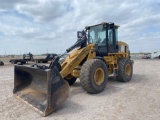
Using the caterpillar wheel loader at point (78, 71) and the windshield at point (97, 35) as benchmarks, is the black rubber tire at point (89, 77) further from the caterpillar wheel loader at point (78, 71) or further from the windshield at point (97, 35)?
the windshield at point (97, 35)

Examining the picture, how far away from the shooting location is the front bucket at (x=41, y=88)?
4727 millimetres

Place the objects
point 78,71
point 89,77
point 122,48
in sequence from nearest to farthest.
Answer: point 89,77
point 78,71
point 122,48

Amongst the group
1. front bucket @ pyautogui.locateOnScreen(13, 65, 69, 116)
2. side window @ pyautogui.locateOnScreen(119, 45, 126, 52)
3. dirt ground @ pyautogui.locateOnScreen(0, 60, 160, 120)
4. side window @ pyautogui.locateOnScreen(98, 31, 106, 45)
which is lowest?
dirt ground @ pyautogui.locateOnScreen(0, 60, 160, 120)

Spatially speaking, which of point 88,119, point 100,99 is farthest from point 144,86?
point 88,119

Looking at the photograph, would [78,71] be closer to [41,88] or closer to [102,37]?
[41,88]

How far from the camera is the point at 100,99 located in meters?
5.85

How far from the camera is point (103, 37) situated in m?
8.04

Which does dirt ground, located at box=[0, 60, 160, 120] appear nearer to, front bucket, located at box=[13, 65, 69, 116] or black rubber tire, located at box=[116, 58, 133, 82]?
front bucket, located at box=[13, 65, 69, 116]

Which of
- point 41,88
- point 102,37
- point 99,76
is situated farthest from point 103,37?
point 41,88

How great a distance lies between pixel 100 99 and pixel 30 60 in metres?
23.6

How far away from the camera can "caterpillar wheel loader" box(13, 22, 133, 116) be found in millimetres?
4914

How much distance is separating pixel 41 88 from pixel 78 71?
1504mm

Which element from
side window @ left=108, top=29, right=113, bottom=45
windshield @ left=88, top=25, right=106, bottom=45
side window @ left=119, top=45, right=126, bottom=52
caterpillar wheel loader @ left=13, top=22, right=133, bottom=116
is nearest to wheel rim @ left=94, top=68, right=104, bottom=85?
caterpillar wheel loader @ left=13, top=22, right=133, bottom=116

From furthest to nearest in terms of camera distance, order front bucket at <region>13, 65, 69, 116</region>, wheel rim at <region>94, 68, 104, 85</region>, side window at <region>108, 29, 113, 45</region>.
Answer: side window at <region>108, 29, 113, 45</region> → wheel rim at <region>94, 68, 104, 85</region> → front bucket at <region>13, 65, 69, 116</region>
